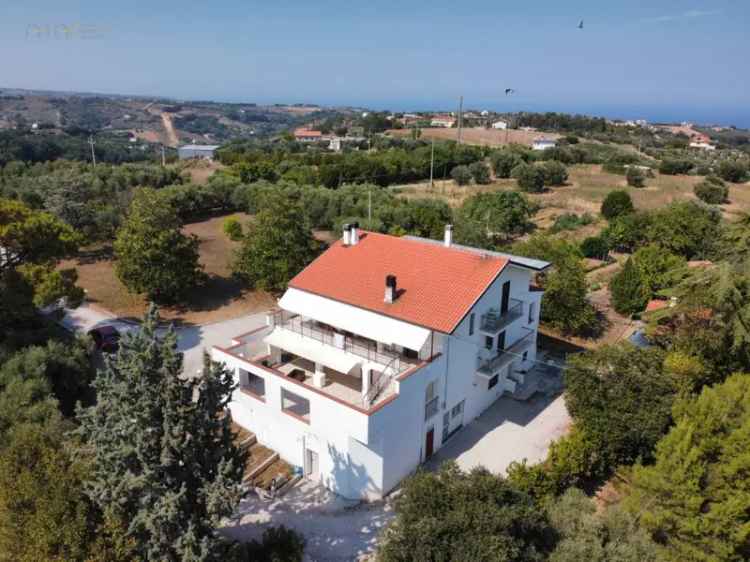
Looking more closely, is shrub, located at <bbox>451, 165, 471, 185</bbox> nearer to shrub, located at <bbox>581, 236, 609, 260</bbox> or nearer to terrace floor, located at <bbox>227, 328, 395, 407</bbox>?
shrub, located at <bbox>581, 236, 609, 260</bbox>

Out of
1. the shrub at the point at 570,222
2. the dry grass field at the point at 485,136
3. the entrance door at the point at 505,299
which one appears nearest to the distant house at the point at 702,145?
the dry grass field at the point at 485,136

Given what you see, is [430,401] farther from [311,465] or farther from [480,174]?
[480,174]

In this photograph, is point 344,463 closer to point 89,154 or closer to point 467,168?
point 467,168

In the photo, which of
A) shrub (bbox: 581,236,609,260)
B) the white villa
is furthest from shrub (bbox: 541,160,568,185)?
the white villa

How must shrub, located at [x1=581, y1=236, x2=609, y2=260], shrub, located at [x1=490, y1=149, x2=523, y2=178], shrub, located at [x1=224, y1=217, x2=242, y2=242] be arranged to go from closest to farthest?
1. shrub, located at [x1=581, y1=236, x2=609, y2=260]
2. shrub, located at [x1=224, y1=217, x2=242, y2=242]
3. shrub, located at [x1=490, y1=149, x2=523, y2=178]

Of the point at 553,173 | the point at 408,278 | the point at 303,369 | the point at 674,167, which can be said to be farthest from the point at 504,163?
the point at 303,369

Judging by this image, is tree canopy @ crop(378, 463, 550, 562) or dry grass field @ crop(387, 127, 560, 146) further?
dry grass field @ crop(387, 127, 560, 146)

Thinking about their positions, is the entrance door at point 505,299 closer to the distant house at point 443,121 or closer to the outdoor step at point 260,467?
the outdoor step at point 260,467
